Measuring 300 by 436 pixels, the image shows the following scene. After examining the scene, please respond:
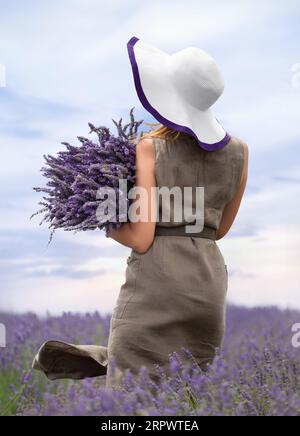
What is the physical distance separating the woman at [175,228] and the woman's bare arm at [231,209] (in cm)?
7

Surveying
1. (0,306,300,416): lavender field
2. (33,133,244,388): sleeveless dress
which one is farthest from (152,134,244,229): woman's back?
(0,306,300,416): lavender field

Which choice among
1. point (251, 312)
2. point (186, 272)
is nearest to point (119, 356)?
point (186, 272)

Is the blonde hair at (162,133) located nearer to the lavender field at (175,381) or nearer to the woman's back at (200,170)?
the woman's back at (200,170)

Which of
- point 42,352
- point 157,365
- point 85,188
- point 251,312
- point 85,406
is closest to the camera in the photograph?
point 85,406

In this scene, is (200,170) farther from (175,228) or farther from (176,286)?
(176,286)

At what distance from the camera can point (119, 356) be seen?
11.6ft

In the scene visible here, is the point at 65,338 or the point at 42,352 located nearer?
the point at 42,352

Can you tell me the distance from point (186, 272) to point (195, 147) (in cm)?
58

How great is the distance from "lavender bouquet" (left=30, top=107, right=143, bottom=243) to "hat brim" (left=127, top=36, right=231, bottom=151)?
0.67 ft

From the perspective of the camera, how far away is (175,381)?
3.39 meters

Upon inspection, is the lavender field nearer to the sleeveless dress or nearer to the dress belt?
the sleeveless dress

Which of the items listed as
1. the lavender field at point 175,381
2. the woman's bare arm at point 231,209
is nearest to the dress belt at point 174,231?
the woman's bare arm at point 231,209

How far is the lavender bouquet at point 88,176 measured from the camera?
350cm
